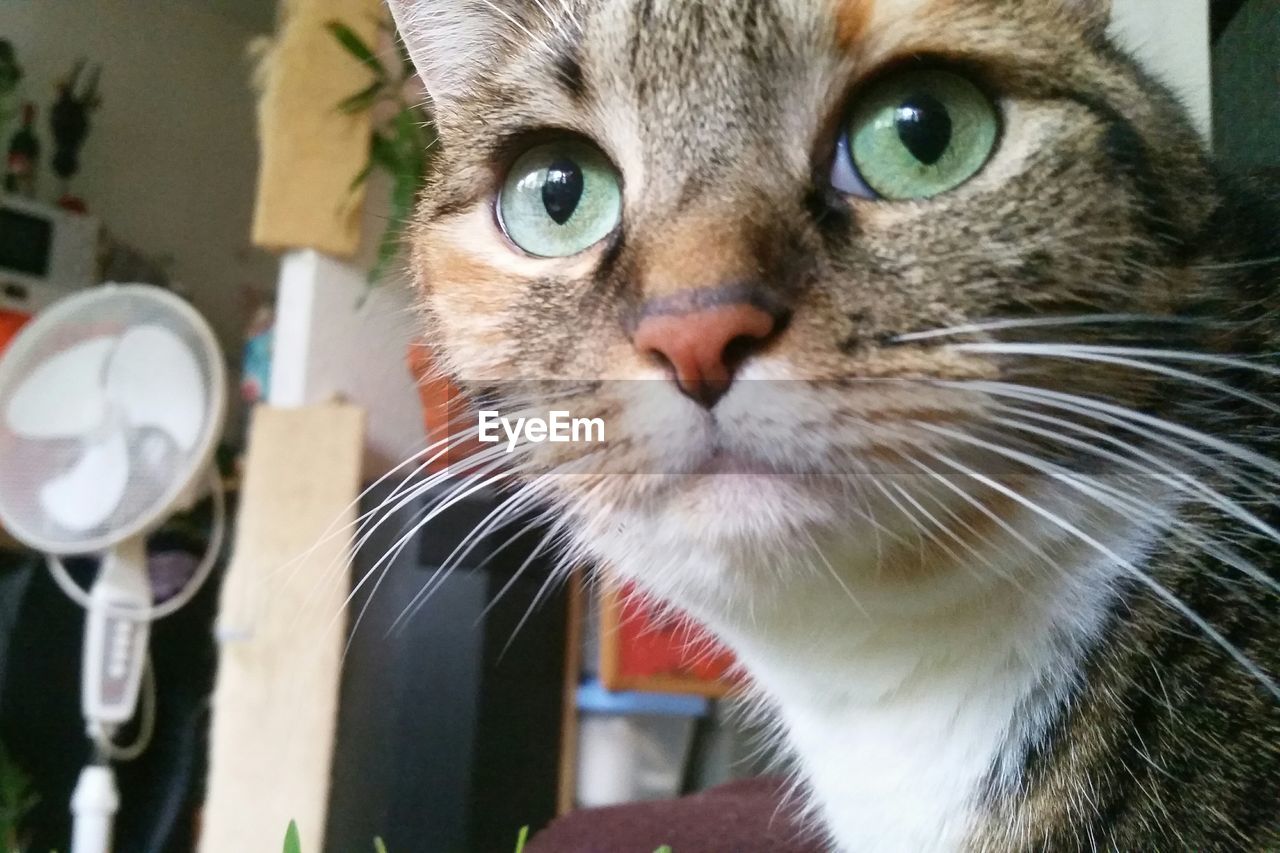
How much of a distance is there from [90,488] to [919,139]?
38.0 inches

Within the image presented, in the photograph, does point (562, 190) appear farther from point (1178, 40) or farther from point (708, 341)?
point (1178, 40)

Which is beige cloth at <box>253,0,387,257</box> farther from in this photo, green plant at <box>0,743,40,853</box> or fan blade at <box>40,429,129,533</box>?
green plant at <box>0,743,40,853</box>

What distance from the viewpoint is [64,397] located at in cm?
95

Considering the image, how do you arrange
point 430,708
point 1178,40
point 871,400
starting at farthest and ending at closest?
point 430,708
point 1178,40
point 871,400

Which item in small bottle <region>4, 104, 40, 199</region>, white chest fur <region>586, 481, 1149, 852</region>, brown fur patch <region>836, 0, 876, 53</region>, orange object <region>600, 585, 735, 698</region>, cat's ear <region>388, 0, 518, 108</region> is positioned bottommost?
orange object <region>600, 585, 735, 698</region>

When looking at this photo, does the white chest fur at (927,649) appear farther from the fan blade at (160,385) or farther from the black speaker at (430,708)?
the fan blade at (160,385)

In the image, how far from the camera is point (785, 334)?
0.32 m

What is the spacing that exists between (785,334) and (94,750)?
1027 millimetres

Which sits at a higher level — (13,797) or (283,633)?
(283,633)

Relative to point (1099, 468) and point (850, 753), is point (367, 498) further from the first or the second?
point (1099, 468)

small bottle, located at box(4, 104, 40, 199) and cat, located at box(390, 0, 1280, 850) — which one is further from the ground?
small bottle, located at box(4, 104, 40, 199)

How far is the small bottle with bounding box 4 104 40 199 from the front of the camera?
1036 mm

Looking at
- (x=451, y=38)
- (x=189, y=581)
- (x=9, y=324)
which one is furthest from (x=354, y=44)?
(x=189, y=581)

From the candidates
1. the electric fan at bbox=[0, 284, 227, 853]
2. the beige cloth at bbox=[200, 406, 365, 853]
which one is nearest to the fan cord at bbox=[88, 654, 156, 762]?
the electric fan at bbox=[0, 284, 227, 853]
